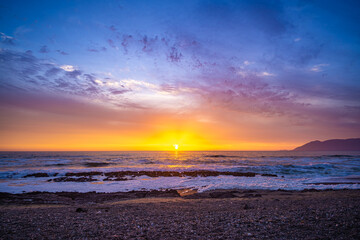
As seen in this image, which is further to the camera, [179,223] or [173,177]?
[173,177]

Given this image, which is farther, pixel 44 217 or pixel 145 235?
pixel 44 217

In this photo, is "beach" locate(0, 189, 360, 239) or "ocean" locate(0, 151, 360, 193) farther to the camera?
"ocean" locate(0, 151, 360, 193)

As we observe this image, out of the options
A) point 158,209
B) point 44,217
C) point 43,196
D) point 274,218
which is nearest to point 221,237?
point 274,218

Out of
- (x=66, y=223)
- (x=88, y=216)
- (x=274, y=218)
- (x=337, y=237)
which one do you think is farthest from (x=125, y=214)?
(x=337, y=237)

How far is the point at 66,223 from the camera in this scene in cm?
767

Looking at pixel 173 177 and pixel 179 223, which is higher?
pixel 179 223

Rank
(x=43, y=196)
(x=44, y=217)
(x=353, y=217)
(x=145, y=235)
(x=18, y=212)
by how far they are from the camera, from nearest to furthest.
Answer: (x=145, y=235) → (x=353, y=217) → (x=44, y=217) → (x=18, y=212) → (x=43, y=196)

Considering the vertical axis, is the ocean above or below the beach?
below

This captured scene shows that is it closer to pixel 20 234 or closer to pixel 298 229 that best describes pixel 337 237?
pixel 298 229

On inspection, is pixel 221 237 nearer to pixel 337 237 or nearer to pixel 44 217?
pixel 337 237

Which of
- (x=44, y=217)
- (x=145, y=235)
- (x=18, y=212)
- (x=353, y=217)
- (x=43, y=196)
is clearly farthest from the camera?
(x=43, y=196)

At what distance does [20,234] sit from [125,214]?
3.60 metres

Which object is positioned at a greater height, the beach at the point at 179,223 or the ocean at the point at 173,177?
the beach at the point at 179,223

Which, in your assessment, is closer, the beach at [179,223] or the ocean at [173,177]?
the beach at [179,223]
